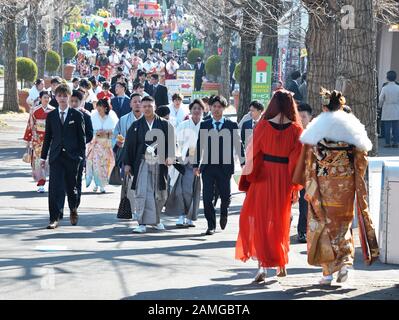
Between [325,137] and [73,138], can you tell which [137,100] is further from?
[325,137]

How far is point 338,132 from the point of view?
31.2 feet

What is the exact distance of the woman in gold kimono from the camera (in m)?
9.50

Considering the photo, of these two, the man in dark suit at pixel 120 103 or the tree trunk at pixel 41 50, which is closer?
the man in dark suit at pixel 120 103

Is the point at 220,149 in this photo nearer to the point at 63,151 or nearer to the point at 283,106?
the point at 63,151

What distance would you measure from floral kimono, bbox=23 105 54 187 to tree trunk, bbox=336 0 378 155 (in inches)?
200

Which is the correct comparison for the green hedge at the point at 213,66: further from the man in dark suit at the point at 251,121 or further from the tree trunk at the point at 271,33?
the man in dark suit at the point at 251,121

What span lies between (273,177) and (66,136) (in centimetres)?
426

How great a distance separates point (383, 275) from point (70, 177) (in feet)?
15.5

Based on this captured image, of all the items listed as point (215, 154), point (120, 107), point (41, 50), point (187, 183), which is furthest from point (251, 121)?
point (41, 50)

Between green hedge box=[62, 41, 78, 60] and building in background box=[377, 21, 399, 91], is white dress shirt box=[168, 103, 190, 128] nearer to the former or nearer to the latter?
building in background box=[377, 21, 399, 91]

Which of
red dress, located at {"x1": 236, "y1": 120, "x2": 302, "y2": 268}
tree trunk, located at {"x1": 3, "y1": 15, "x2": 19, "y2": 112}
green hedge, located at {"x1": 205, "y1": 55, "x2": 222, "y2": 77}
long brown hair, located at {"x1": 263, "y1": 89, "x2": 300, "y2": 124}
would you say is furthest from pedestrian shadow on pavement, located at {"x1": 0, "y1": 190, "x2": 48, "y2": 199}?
green hedge, located at {"x1": 205, "y1": 55, "x2": 222, "y2": 77}

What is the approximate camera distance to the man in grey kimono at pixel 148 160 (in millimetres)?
13273

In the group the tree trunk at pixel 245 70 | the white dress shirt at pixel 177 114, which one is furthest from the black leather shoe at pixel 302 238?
the tree trunk at pixel 245 70
